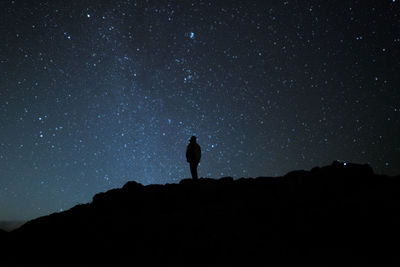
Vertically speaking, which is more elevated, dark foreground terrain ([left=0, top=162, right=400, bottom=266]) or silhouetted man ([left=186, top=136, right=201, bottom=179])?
silhouetted man ([left=186, top=136, right=201, bottom=179])

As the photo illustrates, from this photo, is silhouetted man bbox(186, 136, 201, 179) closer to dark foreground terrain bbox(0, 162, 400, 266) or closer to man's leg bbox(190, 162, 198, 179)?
man's leg bbox(190, 162, 198, 179)

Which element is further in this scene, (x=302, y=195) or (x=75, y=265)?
(x=302, y=195)

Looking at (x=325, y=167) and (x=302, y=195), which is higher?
(x=325, y=167)

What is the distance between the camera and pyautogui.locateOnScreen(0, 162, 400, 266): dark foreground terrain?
6.99 metres

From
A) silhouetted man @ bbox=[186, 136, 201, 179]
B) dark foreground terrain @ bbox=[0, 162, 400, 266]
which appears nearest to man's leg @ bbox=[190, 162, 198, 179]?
silhouetted man @ bbox=[186, 136, 201, 179]

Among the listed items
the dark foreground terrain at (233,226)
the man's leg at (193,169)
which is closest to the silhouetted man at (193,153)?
the man's leg at (193,169)

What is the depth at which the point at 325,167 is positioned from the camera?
463 inches

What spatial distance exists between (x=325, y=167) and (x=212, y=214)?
6208 millimetres

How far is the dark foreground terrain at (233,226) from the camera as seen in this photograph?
6.99m

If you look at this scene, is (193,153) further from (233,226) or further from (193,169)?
(233,226)

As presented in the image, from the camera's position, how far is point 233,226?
8.27m

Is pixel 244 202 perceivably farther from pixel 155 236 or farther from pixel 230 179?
pixel 155 236

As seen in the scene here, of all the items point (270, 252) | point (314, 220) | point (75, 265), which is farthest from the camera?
point (314, 220)

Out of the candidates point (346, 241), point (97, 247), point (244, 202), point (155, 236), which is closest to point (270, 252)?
point (346, 241)
